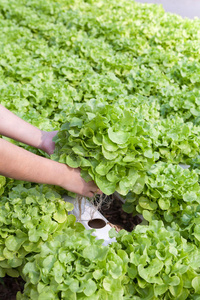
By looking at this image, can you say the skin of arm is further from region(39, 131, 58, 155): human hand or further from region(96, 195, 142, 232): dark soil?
region(96, 195, 142, 232): dark soil

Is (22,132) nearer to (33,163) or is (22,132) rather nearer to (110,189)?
(33,163)

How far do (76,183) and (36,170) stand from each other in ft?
0.96

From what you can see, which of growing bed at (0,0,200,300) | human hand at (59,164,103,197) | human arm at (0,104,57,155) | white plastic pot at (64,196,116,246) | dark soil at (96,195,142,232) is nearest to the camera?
growing bed at (0,0,200,300)

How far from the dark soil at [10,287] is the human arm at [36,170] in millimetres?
1045

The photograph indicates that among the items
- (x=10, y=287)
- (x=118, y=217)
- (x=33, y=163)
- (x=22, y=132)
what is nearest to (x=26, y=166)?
(x=33, y=163)

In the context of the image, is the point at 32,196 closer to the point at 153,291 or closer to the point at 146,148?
the point at 146,148

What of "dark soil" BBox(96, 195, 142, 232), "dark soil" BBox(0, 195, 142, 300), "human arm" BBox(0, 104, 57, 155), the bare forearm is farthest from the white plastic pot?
the bare forearm

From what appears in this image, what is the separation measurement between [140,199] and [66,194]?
595 millimetres

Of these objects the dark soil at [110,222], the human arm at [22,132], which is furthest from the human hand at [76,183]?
the dark soil at [110,222]

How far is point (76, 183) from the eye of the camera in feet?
6.50

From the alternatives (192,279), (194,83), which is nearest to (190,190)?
(192,279)

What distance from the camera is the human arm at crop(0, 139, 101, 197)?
5.49ft

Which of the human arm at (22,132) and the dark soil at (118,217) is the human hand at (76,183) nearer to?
the human arm at (22,132)

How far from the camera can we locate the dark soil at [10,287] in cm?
251
